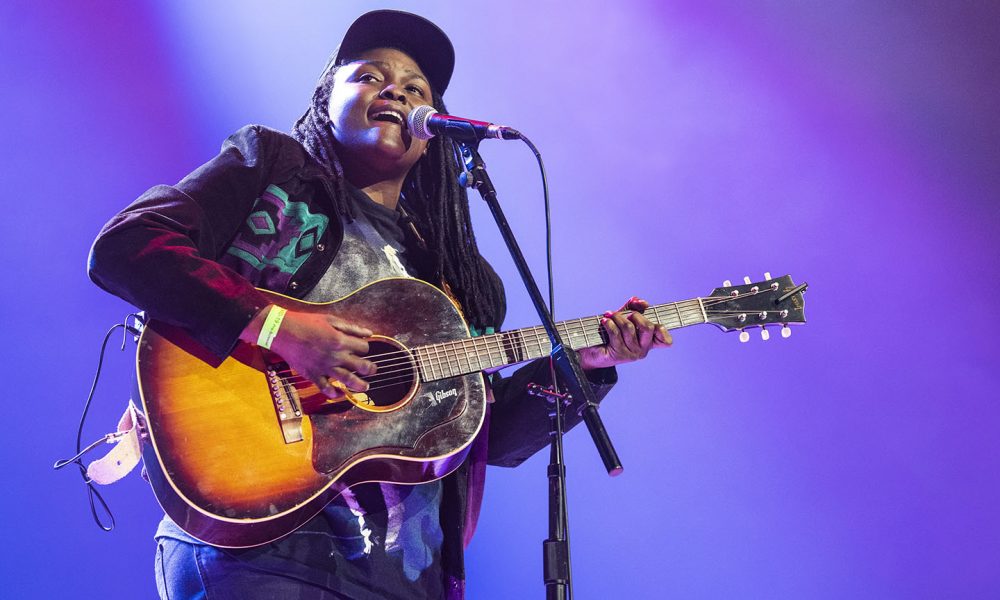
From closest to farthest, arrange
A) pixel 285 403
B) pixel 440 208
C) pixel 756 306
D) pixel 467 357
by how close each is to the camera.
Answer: pixel 285 403 → pixel 467 357 → pixel 756 306 → pixel 440 208

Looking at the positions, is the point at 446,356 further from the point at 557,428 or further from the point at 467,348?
the point at 557,428

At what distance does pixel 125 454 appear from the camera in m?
2.09

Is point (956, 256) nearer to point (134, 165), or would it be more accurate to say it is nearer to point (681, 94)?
point (681, 94)

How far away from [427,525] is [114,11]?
287 cm

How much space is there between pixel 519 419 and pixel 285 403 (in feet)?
3.29

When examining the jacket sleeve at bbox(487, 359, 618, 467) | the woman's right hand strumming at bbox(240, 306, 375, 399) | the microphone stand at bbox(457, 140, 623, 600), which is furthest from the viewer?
the jacket sleeve at bbox(487, 359, 618, 467)

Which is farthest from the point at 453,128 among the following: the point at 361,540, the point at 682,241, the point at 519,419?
the point at 682,241

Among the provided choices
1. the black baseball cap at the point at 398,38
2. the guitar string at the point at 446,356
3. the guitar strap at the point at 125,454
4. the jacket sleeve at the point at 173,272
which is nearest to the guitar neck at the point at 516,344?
the guitar string at the point at 446,356

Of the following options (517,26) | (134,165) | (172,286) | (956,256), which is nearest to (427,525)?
(172,286)

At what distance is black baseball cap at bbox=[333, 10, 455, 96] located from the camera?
121 inches

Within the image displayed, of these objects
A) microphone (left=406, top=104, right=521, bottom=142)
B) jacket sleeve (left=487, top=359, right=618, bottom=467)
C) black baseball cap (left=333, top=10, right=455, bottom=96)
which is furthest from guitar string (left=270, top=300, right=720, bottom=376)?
black baseball cap (left=333, top=10, right=455, bottom=96)

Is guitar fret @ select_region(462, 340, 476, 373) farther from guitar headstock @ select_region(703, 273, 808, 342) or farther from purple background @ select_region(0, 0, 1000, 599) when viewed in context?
purple background @ select_region(0, 0, 1000, 599)

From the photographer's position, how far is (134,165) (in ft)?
11.7

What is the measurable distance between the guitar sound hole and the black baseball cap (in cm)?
133
